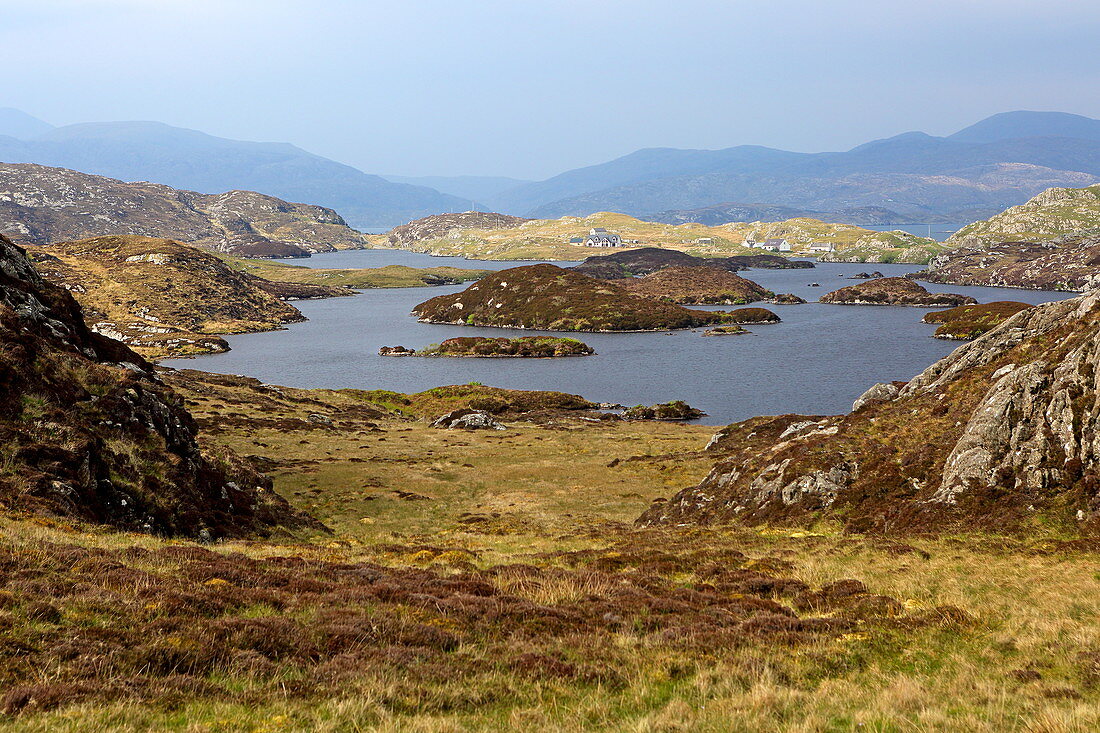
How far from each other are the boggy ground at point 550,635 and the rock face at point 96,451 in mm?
5147

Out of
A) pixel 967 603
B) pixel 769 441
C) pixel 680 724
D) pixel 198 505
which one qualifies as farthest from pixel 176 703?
pixel 769 441

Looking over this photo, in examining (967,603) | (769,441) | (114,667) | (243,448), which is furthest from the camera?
(243,448)

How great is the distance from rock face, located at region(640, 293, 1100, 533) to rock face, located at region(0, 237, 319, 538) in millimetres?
26397

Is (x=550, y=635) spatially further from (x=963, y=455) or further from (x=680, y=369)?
(x=680, y=369)

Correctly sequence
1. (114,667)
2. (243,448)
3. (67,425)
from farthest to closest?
(243,448)
(67,425)
(114,667)

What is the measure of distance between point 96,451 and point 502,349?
160 m

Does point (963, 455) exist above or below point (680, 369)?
above

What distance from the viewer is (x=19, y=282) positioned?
44656mm

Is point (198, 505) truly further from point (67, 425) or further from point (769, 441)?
point (769, 441)

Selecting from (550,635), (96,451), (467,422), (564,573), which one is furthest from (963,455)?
(467,422)

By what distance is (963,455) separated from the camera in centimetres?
3259

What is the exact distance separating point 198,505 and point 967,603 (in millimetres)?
32584

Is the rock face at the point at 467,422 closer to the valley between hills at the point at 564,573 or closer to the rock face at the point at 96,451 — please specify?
the valley between hills at the point at 564,573

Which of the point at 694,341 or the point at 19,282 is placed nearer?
the point at 19,282
